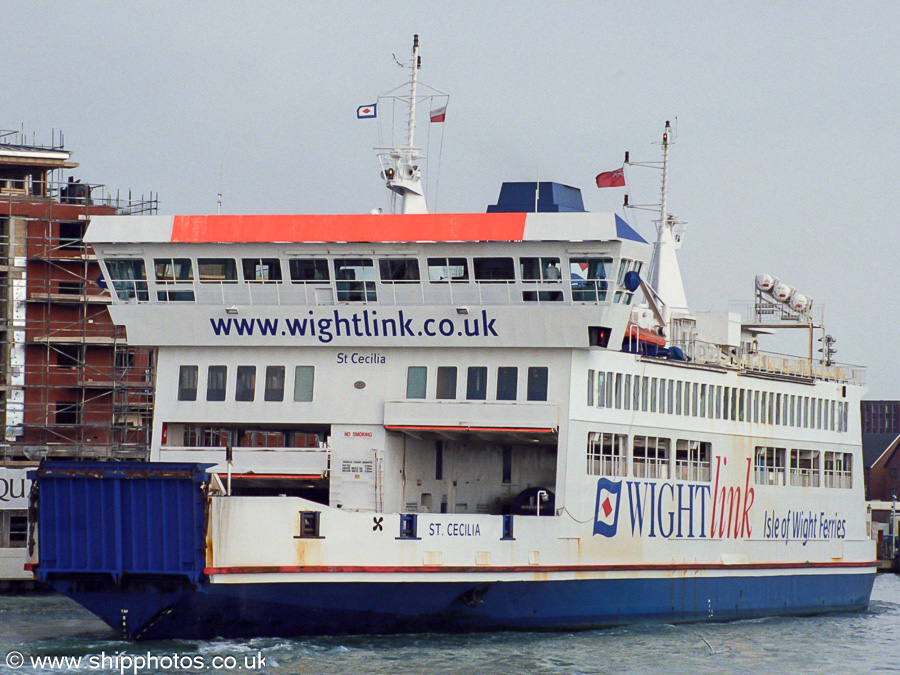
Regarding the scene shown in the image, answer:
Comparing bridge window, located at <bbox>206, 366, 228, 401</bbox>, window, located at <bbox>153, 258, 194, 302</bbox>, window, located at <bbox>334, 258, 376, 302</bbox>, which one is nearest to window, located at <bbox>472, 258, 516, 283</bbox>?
window, located at <bbox>334, 258, 376, 302</bbox>

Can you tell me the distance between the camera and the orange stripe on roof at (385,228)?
30.9 metres

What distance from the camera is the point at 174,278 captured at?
3180cm

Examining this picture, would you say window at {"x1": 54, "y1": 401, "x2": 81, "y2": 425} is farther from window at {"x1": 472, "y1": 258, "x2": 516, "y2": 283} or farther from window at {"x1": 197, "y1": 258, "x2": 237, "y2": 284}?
window at {"x1": 472, "y1": 258, "x2": 516, "y2": 283}

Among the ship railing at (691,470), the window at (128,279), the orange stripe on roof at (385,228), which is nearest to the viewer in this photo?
the orange stripe on roof at (385,228)

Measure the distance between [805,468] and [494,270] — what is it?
13.8 metres

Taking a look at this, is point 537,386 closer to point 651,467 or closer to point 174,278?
point 651,467

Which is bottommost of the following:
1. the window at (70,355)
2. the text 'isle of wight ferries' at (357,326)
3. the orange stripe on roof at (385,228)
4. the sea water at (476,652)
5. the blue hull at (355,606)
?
the sea water at (476,652)

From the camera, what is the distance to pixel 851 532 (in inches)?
1661

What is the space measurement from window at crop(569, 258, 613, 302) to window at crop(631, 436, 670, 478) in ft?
14.2

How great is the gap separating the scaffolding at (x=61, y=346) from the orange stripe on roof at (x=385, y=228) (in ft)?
100

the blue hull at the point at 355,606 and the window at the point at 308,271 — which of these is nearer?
the blue hull at the point at 355,606

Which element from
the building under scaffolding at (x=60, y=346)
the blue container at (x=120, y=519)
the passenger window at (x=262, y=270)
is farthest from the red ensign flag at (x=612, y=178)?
the building under scaffolding at (x=60, y=346)

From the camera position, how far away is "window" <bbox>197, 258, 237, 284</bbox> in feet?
104

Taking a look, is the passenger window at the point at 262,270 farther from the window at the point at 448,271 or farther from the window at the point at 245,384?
the window at the point at 448,271
